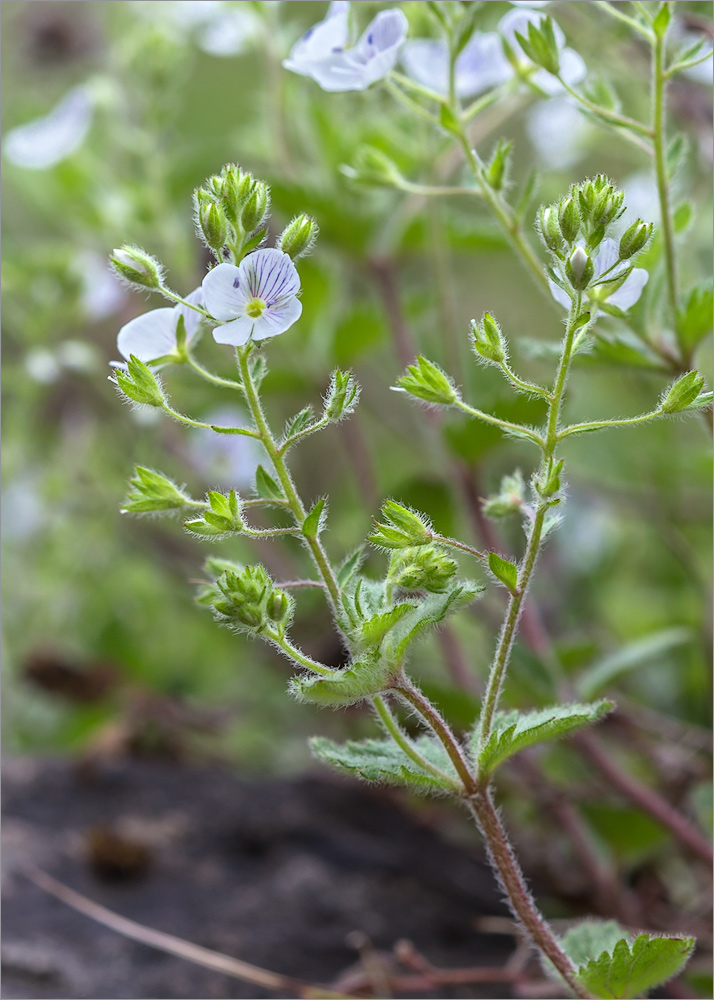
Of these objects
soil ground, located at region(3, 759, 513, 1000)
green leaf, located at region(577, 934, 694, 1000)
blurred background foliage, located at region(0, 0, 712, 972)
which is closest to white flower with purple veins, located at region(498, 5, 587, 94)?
blurred background foliage, located at region(0, 0, 712, 972)

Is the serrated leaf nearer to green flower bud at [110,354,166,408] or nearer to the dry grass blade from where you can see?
green flower bud at [110,354,166,408]

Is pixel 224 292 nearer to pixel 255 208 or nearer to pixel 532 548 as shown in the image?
pixel 255 208

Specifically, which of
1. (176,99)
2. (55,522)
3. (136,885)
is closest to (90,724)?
(55,522)

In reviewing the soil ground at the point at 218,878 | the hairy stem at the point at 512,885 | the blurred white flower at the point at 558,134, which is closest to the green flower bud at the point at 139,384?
the hairy stem at the point at 512,885

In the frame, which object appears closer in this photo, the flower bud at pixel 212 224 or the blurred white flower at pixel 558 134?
the flower bud at pixel 212 224

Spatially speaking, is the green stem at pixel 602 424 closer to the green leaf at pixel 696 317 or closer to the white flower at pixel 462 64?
the green leaf at pixel 696 317
